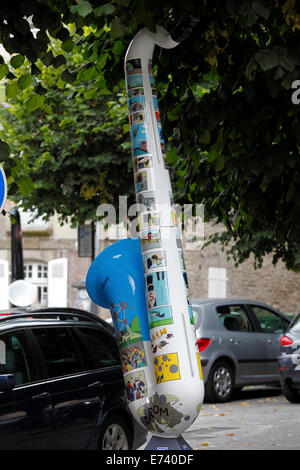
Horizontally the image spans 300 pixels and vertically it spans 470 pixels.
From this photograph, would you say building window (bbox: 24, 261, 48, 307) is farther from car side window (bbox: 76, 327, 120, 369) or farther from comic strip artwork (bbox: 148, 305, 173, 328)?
comic strip artwork (bbox: 148, 305, 173, 328)

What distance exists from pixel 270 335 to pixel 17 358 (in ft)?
30.6

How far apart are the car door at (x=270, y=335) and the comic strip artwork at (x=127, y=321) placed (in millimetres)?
11260

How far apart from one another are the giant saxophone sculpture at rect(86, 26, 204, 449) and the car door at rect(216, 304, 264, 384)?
10383 mm

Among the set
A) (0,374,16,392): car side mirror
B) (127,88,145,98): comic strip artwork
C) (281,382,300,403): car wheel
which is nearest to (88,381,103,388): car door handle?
(0,374,16,392): car side mirror

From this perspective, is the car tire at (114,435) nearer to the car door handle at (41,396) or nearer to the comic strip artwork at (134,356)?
the car door handle at (41,396)

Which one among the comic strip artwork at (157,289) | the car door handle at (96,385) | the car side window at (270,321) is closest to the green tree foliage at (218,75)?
the comic strip artwork at (157,289)

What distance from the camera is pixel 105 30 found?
658cm

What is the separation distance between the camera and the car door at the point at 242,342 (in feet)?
47.0

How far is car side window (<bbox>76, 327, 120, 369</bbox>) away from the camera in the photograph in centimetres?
737

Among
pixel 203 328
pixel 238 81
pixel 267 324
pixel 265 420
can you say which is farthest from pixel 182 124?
pixel 267 324

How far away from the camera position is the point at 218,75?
643 centimetres

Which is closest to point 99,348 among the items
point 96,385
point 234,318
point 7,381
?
point 96,385

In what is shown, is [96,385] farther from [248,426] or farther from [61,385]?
[248,426]

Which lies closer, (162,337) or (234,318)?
(162,337)
